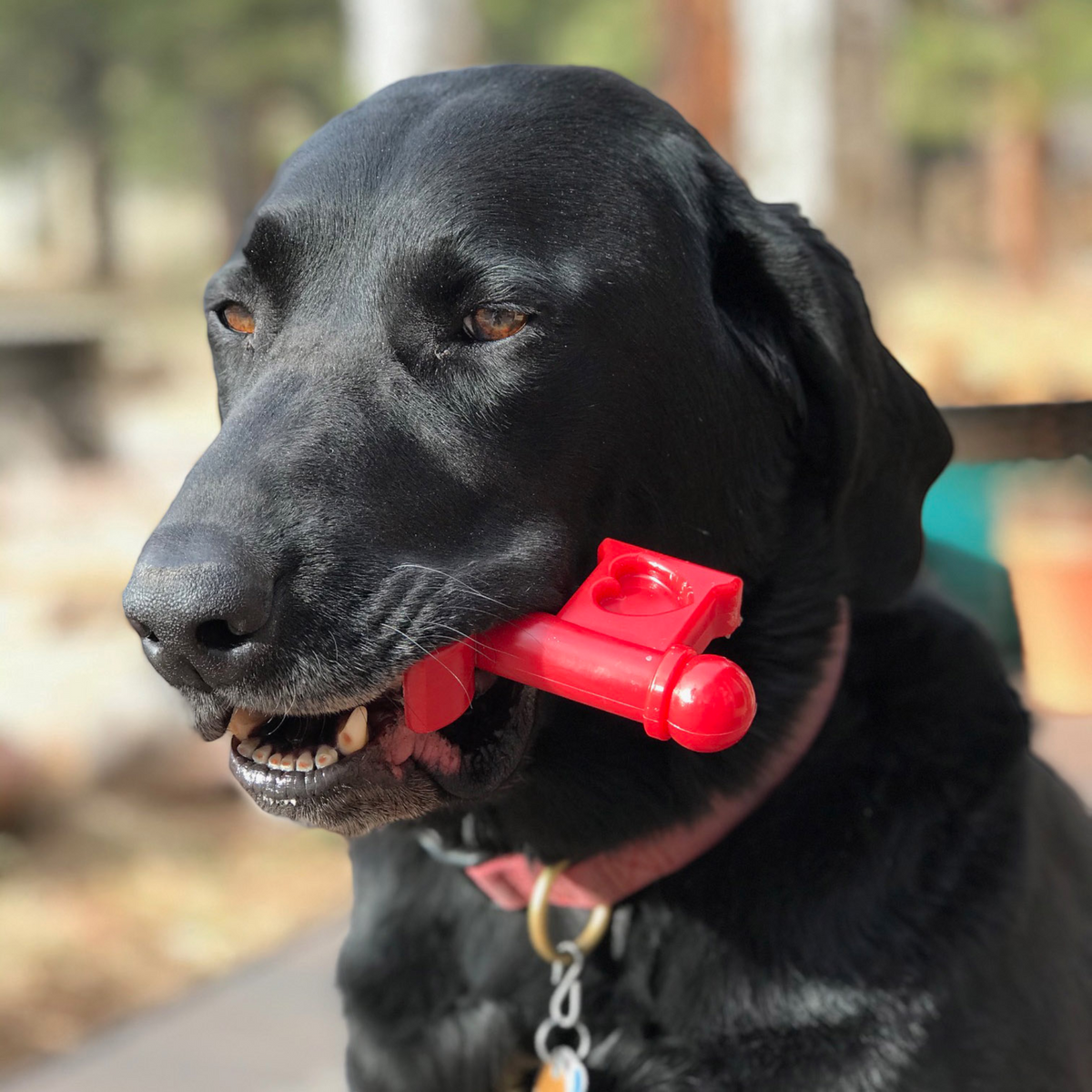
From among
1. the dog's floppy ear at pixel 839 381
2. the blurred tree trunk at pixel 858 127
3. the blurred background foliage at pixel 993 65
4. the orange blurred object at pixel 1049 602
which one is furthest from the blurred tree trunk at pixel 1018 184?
the dog's floppy ear at pixel 839 381

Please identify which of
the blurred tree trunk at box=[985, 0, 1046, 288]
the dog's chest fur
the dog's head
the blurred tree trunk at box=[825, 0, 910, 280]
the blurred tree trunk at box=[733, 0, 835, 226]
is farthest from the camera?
the blurred tree trunk at box=[985, 0, 1046, 288]

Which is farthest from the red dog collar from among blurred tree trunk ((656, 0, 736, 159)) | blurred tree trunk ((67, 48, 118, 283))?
blurred tree trunk ((67, 48, 118, 283))

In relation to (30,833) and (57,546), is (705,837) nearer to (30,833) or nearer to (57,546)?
(30,833)

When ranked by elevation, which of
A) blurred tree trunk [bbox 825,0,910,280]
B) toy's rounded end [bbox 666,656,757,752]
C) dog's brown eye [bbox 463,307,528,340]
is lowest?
blurred tree trunk [bbox 825,0,910,280]

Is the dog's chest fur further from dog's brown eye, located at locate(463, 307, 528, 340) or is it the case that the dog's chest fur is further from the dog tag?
dog's brown eye, located at locate(463, 307, 528, 340)

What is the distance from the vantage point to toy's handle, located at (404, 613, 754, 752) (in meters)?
1.39

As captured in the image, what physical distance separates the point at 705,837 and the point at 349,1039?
667 millimetres

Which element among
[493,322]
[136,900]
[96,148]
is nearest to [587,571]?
[493,322]

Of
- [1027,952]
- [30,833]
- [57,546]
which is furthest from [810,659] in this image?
[57,546]

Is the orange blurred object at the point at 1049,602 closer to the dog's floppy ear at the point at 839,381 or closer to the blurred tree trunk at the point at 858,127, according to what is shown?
Answer: the dog's floppy ear at the point at 839,381

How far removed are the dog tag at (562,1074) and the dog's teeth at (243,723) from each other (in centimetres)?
67

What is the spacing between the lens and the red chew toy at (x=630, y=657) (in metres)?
1.40

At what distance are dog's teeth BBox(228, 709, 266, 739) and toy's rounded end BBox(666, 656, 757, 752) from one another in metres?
0.56

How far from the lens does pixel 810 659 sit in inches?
77.9
